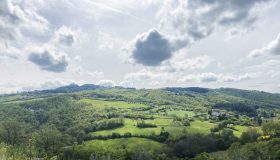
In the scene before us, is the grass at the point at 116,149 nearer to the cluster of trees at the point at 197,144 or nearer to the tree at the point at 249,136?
the cluster of trees at the point at 197,144

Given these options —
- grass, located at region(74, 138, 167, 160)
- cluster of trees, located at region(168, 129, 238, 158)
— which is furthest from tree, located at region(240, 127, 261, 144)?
grass, located at region(74, 138, 167, 160)

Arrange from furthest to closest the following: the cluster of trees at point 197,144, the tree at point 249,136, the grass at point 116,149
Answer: the tree at point 249,136 → the cluster of trees at point 197,144 → the grass at point 116,149

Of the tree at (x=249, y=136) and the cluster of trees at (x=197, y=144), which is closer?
the cluster of trees at (x=197, y=144)

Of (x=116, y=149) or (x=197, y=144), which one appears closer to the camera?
(x=116, y=149)

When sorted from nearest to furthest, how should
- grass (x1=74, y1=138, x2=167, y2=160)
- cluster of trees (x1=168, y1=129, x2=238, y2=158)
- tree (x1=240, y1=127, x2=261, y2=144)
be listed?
grass (x1=74, y1=138, x2=167, y2=160) < cluster of trees (x1=168, y1=129, x2=238, y2=158) < tree (x1=240, y1=127, x2=261, y2=144)

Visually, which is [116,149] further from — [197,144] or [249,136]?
[249,136]

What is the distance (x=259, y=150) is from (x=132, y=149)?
7070 centimetres

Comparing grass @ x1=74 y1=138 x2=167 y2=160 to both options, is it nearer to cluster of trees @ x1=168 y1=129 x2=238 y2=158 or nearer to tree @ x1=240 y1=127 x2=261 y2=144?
cluster of trees @ x1=168 y1=129 x2=238 y2=158

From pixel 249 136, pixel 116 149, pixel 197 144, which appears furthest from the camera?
pixel 249 136

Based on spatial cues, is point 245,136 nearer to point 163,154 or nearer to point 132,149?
point 163,154

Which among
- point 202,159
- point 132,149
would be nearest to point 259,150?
point 202,159

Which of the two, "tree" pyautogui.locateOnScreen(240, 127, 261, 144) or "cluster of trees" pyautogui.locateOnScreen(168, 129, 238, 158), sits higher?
"tree" pyautogui.locateOnScreen(240, 127, 261, 144)

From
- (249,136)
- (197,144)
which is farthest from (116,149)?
(249,136)

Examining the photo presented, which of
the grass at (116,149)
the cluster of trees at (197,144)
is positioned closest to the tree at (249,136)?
the cluster of trees at (197,144)
